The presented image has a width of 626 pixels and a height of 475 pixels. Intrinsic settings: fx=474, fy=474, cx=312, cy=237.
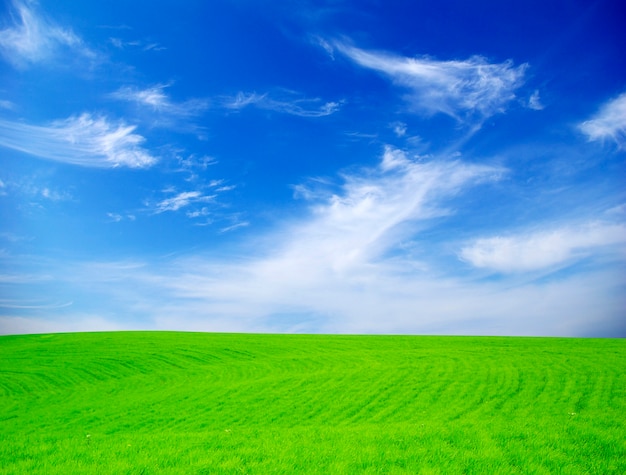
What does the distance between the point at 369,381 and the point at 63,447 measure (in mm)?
22285

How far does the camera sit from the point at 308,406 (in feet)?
84.5

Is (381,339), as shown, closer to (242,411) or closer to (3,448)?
(242,411)

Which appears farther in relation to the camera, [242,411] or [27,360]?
[27,360]

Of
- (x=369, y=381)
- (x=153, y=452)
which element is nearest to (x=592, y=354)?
(x=369, y=381)

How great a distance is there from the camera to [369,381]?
31000mm

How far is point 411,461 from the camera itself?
9.89 m

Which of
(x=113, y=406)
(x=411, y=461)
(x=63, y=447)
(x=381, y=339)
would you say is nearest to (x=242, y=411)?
(x=113, y=406)

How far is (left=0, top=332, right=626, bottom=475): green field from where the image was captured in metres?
10.1

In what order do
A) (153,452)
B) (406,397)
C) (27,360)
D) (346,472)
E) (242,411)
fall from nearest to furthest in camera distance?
(346,472), (153,452), (242,411), (406,397), (27,360)

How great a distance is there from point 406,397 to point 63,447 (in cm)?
1980

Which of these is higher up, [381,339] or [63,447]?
[381,339]

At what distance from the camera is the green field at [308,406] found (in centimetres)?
1013

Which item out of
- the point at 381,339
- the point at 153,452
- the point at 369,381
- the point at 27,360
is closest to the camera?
the point at 153,452

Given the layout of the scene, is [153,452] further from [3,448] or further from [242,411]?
[242,411]
